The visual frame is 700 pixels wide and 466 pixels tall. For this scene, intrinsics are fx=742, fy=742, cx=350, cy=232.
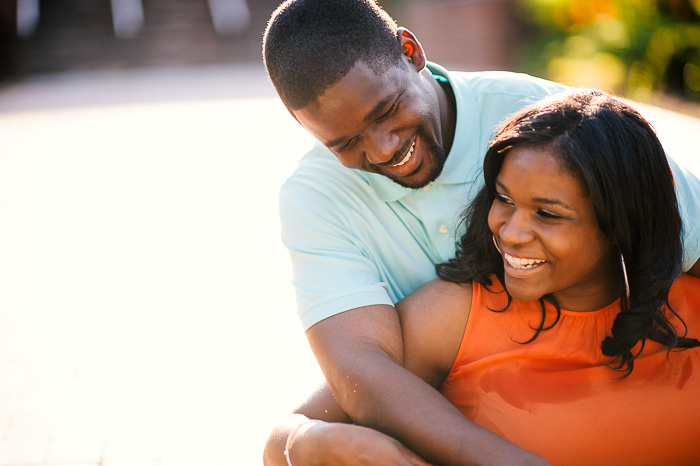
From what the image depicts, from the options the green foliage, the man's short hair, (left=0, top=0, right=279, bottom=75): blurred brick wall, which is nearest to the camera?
the man's short hair

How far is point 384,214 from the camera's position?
2.91 meters

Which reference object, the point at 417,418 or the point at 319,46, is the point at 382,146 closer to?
the point at 319,46

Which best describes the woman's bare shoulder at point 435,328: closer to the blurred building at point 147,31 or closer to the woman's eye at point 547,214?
the woman's eye at point 547,214

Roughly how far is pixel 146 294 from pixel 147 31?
11.8m

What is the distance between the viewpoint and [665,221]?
2.22m

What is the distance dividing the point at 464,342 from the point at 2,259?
16.5ft

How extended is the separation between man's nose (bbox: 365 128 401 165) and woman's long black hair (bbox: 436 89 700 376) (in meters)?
0.36

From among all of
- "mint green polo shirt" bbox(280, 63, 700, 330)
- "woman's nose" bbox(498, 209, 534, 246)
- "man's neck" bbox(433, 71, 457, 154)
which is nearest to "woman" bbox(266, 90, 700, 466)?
"woman's nose" bbox(498, 209, 534, 246)

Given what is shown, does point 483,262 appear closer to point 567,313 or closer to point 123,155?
point 567,313

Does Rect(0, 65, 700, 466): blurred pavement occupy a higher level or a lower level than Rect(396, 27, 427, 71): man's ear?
lower

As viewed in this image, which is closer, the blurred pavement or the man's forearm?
the man's forearm

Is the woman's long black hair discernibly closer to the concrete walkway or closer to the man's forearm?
the man's forearm

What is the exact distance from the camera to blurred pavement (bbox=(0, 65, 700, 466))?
3.73 meters

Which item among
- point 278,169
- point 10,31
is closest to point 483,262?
point 278,169
